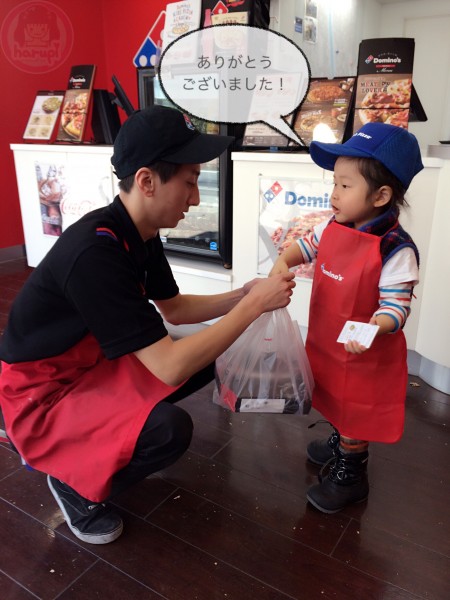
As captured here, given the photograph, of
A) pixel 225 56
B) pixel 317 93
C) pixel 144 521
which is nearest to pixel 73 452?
pixel 144 521

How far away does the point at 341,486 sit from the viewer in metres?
→ 1.46

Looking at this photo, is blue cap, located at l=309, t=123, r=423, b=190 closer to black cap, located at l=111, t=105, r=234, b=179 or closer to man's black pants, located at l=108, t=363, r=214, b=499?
black cap, located at l=111, t=105, r=234, b=179

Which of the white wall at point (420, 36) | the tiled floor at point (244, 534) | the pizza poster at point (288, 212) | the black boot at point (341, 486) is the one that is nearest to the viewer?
the tiled floor at point (244, 534)

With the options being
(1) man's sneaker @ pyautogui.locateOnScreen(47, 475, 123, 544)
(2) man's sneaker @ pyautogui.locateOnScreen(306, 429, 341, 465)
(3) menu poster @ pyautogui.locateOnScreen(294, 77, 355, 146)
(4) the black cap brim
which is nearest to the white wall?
(3) menu poster @ pyautogui.locateOnScreen(294, 77, 355, 146)

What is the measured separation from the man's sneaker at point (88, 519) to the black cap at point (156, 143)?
0.88 metres

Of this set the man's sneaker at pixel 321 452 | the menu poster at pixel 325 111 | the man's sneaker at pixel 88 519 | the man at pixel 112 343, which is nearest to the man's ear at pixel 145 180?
the man at pixel 112 343

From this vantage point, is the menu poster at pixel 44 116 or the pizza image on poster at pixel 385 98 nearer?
the pizza image on poster at pixel 385 98

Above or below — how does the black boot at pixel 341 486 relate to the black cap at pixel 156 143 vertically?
below

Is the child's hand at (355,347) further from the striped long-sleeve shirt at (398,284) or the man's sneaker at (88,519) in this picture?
the man's sneaker at (88,519)

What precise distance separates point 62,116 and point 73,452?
2.84 m

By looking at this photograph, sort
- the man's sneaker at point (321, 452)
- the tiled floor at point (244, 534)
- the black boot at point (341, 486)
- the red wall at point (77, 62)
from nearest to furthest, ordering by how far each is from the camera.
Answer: the tiled floor at point (244, 534) → the black boot at point (341, 486) → the man's sneaker at point (321, 452) → the red wall at point (77, 62)

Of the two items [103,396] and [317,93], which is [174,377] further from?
[317,93]

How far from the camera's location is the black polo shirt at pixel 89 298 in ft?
3.64

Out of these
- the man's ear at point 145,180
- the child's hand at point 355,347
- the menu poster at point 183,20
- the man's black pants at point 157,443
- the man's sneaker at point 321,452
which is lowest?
the man's sneaker at point 321,452
